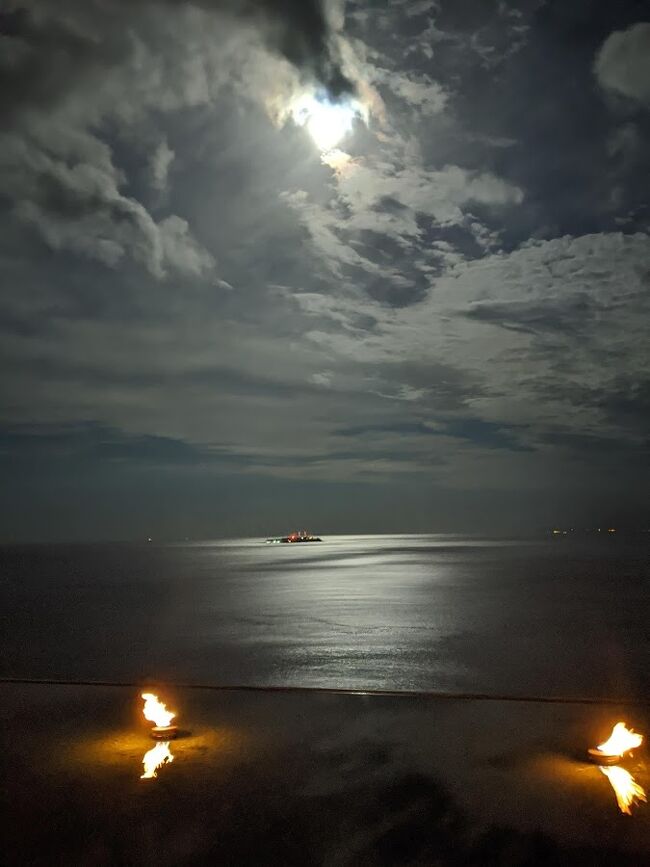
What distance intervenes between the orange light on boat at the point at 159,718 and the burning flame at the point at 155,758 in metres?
0.12

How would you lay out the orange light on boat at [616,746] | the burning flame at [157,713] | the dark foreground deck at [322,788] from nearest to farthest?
the dark foreground deck at [322,788], the orange light on boat at [616,746], the burning flame at [157,713]

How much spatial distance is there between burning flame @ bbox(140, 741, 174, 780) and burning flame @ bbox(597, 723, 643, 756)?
17.5 ft

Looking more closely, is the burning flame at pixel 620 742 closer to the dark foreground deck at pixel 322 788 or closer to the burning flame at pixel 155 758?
the dark foreground deck at pixel 322 788

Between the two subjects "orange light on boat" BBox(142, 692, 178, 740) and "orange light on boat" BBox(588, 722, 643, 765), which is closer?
"orange light on boat" BBox(588, 722, 643, 765)

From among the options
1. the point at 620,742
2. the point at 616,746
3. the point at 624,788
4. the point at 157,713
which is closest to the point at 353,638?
the point at 157,713

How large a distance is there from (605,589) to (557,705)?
41290mm

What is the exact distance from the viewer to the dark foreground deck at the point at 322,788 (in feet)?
19.5

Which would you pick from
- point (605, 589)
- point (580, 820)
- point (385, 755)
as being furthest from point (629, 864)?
point (605, 589)

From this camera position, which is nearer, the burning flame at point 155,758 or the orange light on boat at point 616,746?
the burning flame at point 155,758

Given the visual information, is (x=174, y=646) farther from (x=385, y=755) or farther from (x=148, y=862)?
(x=148, y=862)

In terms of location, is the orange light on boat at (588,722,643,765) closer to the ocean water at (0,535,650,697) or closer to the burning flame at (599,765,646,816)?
the burning flame at (599,765,646,816)

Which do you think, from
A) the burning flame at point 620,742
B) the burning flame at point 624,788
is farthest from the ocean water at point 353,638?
the burning flame at point 624,788

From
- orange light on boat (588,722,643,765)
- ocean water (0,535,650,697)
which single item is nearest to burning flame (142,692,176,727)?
orange light on boat (588,722,643,765)

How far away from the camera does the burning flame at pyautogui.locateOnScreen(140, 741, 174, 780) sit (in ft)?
24.7
